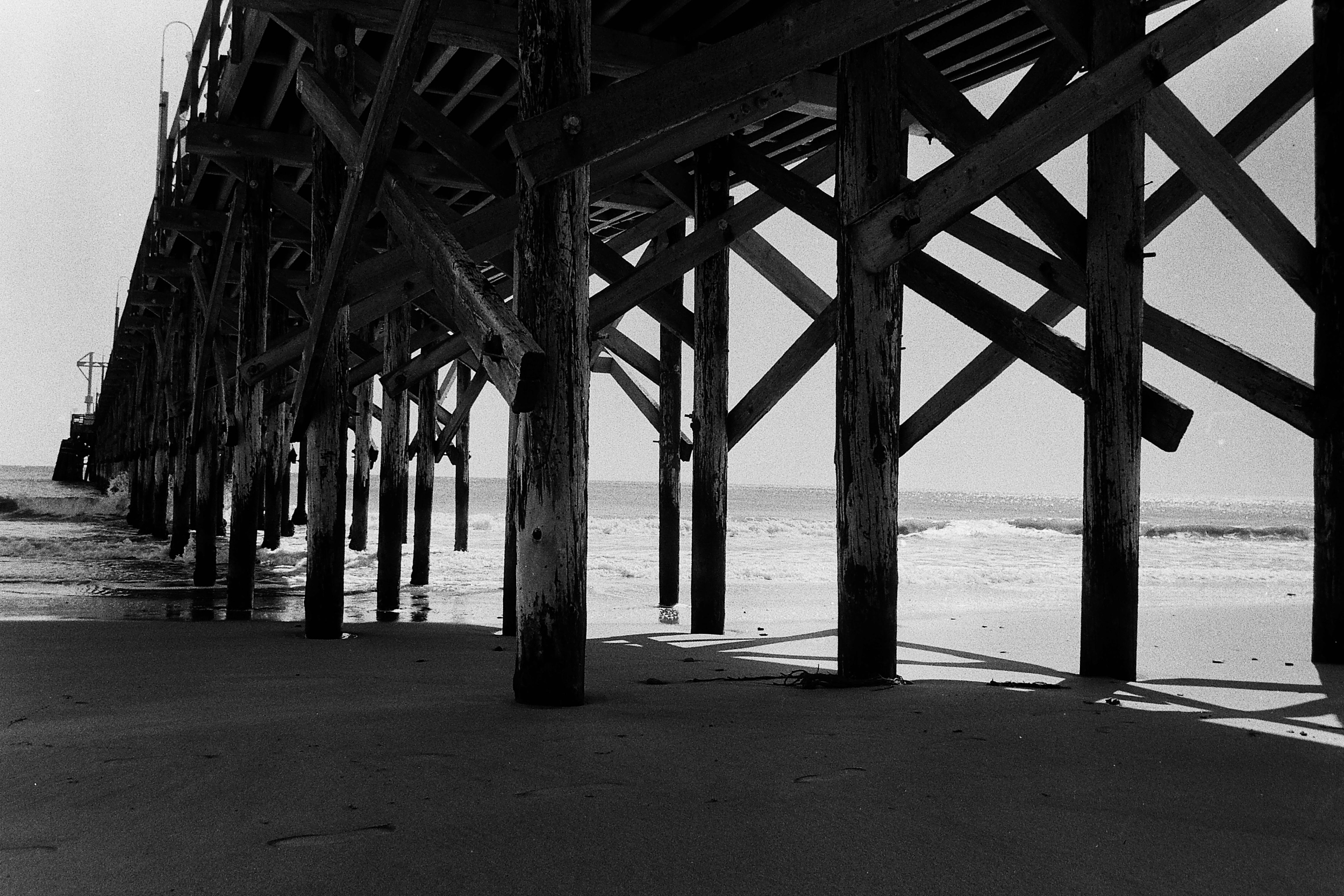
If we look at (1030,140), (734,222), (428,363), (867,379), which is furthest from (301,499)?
(1030,140)

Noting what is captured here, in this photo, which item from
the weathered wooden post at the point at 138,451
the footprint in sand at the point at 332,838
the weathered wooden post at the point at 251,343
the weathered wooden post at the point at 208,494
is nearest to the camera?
the footprint in sand at the point at 332,838

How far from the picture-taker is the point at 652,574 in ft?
40.8

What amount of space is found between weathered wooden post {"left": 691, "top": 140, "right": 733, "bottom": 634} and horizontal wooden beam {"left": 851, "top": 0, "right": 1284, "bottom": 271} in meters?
2.53

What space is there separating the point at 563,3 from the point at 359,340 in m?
5.59

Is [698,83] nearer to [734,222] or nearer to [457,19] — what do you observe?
[457,19]

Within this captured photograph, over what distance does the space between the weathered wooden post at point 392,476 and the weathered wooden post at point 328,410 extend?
8.21ft

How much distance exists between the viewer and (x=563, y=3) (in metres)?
3.26

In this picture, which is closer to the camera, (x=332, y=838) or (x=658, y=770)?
(x=332, y=838)

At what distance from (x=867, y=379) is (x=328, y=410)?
9.69ft

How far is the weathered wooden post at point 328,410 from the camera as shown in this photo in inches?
207

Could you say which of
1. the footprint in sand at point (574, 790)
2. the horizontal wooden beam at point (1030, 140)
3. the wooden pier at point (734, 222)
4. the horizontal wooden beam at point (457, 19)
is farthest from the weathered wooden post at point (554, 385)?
the horizontal wooden beam at point (457, 19)

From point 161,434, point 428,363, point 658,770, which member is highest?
point 428,363

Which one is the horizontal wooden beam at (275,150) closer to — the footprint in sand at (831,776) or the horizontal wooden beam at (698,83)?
the horizontal wooden beam at (698,83)

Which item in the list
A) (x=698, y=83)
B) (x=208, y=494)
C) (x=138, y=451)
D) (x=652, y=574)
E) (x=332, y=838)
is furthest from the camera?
(x=138, y=451)
